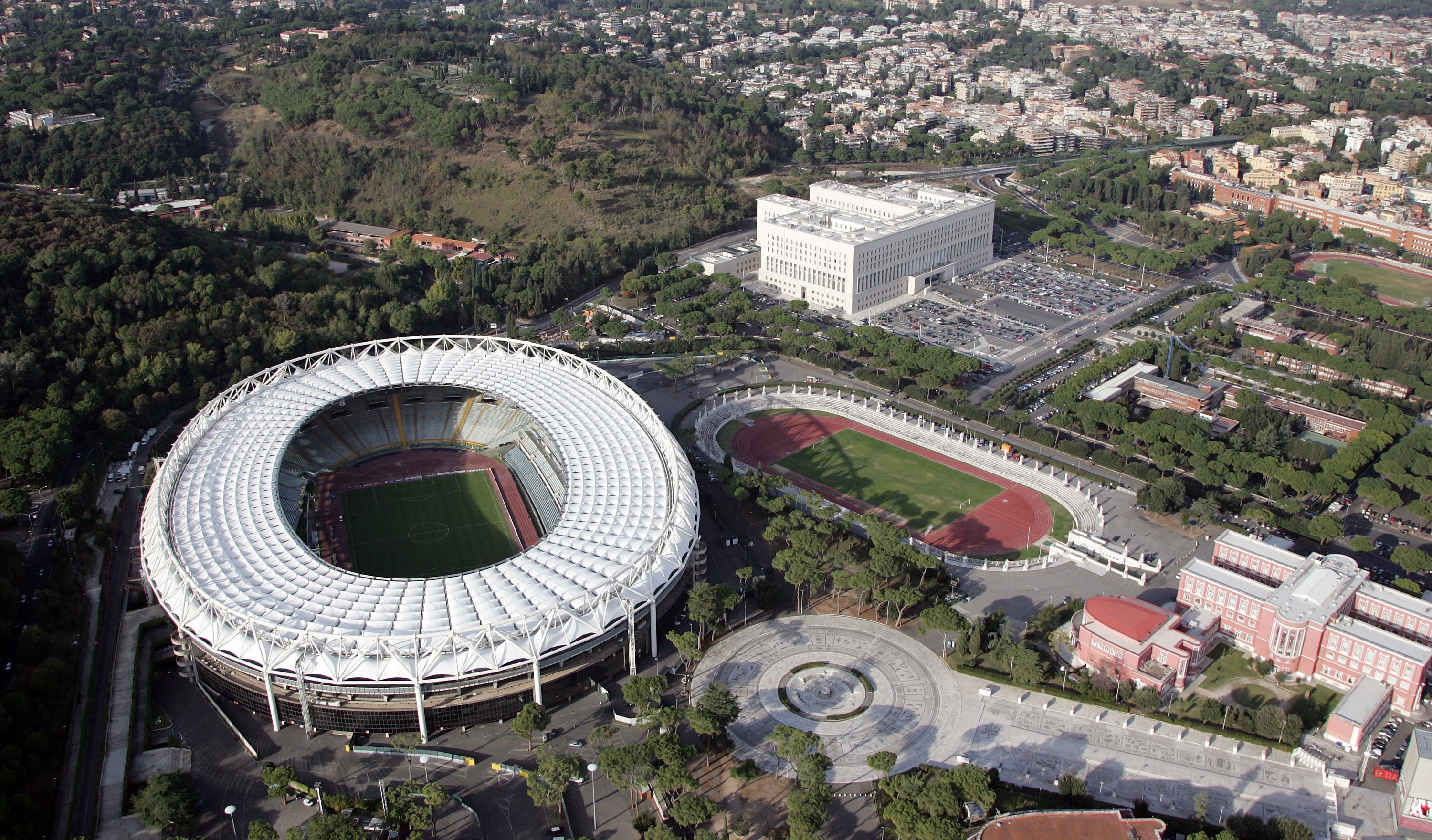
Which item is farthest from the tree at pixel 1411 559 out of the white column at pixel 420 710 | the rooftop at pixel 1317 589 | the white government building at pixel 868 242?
the white government building at pixel 868 242

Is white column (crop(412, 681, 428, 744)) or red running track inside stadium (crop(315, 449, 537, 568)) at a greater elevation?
white column (crop(412, 681, 428, 744))

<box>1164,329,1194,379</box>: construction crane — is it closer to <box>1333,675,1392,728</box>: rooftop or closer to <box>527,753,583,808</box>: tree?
<box>1333,675,1392,728</box>: rooftop

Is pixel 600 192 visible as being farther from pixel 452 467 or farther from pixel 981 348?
pixel 452 467

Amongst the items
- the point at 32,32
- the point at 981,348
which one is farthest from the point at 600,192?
the point at 32,32

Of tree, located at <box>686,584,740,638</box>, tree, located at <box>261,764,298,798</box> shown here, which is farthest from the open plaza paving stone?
tree, located at <box>261,764,298,798</box>

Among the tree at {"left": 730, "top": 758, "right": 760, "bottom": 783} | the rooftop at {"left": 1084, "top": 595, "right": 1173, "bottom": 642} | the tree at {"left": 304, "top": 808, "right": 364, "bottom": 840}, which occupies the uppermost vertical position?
the tree at {"left": 304, "top": 808, "right": 364, "bottom": 840}

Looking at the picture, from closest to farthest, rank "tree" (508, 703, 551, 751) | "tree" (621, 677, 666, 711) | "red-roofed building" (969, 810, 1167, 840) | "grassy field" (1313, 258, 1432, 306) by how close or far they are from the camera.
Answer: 1. "red-roofed building" (969, 810, 1167, 840)
2. "tree" (508, 703, 551, 751)
3. "tree" (621, 677, 666, 711)
4. "grassy field" (1313, 258, 1432, 306)

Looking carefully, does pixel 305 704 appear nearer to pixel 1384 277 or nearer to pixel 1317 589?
pixel 1317 589
